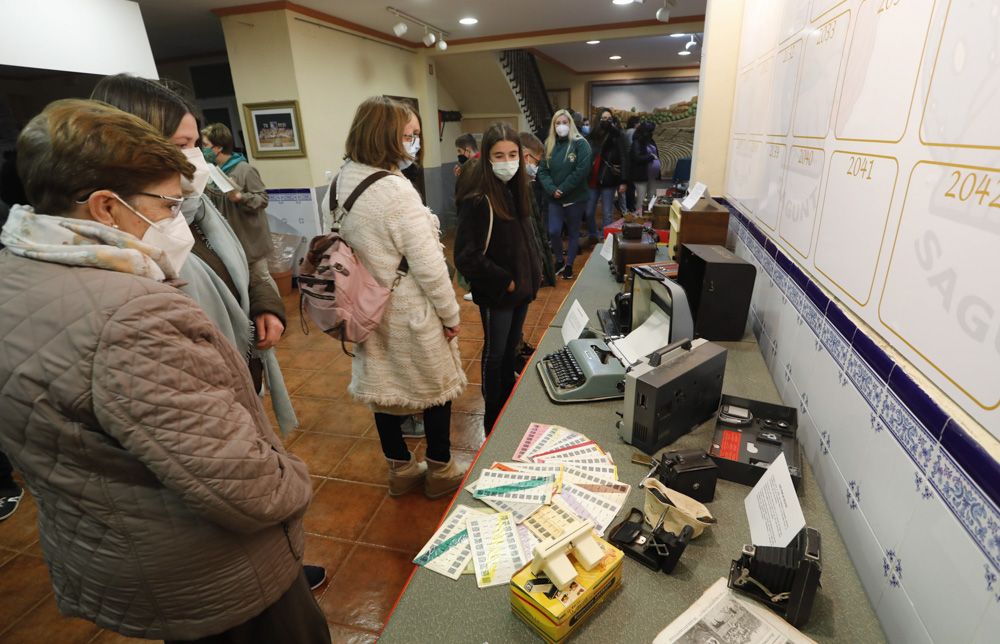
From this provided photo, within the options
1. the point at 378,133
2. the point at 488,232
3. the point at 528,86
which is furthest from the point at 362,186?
the point at 528,86

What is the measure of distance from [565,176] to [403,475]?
3527mm

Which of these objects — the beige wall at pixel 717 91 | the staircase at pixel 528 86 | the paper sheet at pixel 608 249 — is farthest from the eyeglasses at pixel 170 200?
the staircase at pixel 528 86

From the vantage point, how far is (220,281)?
1.35 metres

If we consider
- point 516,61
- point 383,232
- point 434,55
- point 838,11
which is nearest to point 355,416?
point 383,232

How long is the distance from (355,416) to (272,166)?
349 centimetres

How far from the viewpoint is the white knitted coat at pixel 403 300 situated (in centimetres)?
166

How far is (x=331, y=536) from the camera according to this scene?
207 centimetres

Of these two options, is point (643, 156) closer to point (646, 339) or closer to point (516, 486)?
point (646, 339)

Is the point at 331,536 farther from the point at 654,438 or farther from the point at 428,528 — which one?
the point at 654,438

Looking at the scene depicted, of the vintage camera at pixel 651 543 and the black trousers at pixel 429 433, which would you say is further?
the black trousers at pixel 429 433

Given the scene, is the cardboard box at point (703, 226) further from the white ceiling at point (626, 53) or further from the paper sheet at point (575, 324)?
the white ceiling at point (626, 53)

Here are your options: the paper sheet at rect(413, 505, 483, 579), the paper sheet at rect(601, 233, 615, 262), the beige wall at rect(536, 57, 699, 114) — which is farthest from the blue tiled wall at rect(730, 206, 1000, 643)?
the beige wall at rect(536, 57, 699, 114)

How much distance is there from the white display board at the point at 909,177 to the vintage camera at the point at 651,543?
503 millimetres

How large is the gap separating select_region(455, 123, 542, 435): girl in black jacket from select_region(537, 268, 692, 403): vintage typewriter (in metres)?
0.54
